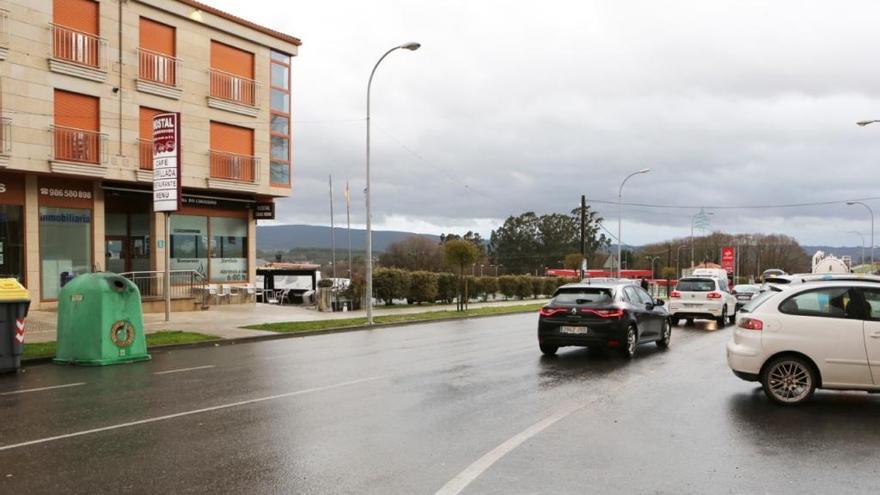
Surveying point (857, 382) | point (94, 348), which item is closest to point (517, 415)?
point (857, 382)

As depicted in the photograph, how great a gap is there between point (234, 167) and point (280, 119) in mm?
3508

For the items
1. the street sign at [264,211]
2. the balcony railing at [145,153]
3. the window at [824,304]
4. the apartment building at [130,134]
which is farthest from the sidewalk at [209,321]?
the window at [824,304]

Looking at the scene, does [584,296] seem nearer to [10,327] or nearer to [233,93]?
[10,327]

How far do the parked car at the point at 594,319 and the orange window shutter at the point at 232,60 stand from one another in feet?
64.6

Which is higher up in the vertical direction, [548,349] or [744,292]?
[744,292]

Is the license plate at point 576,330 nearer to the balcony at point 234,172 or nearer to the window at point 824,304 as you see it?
the window at point 824,304

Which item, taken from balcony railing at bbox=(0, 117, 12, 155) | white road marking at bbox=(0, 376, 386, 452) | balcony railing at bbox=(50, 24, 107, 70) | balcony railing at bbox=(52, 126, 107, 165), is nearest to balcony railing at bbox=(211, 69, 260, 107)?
balcony railing at bbox=(50, 24, 107, 70)

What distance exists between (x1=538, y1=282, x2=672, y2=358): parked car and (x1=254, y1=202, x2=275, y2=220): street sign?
18893 mm

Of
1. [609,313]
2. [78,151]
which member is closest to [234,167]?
[78,151]

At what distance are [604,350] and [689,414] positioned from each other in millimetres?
6527

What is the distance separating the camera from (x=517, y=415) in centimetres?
768

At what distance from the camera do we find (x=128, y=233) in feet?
85.3

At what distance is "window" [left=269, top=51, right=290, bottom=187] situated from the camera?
29859mm

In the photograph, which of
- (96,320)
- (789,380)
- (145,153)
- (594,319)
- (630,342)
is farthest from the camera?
(145,153)
